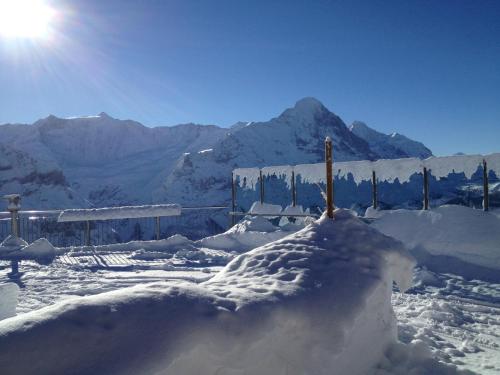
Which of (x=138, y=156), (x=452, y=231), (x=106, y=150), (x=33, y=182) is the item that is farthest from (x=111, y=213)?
(x=106, y=150)

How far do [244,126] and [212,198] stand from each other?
29.9 m

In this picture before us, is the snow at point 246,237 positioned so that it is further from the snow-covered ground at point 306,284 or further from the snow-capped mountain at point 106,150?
the snow-capped mountain at point 106,150

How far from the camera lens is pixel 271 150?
135 m

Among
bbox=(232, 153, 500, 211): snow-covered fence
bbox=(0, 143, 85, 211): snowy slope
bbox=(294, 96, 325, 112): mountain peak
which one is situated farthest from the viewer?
bbox=(294, 96, 325, 112): mountain peak

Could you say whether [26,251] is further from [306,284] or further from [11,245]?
[306,284]

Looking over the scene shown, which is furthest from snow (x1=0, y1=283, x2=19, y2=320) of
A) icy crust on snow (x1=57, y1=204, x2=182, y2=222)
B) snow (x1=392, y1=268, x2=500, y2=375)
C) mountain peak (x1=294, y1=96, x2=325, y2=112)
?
mountain peak (x1=294, y1=96, x2=325, y2=112)

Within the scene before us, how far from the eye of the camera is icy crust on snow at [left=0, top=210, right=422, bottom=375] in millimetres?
2109

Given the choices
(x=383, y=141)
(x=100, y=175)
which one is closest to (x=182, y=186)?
(x=100, y=175)

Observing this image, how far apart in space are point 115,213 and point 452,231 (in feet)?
28.7

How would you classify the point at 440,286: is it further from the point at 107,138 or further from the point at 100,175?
the point at 107,138

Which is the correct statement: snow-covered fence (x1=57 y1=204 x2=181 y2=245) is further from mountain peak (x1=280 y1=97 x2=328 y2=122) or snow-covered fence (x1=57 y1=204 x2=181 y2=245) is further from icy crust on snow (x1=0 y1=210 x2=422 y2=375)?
mountain peak (x1=280 y1=97 x2=328 y2=122)

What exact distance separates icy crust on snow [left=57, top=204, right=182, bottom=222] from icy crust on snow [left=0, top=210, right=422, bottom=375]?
9093 mm

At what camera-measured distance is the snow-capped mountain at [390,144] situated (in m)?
153

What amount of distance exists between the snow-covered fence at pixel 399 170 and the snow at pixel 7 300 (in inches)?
304
